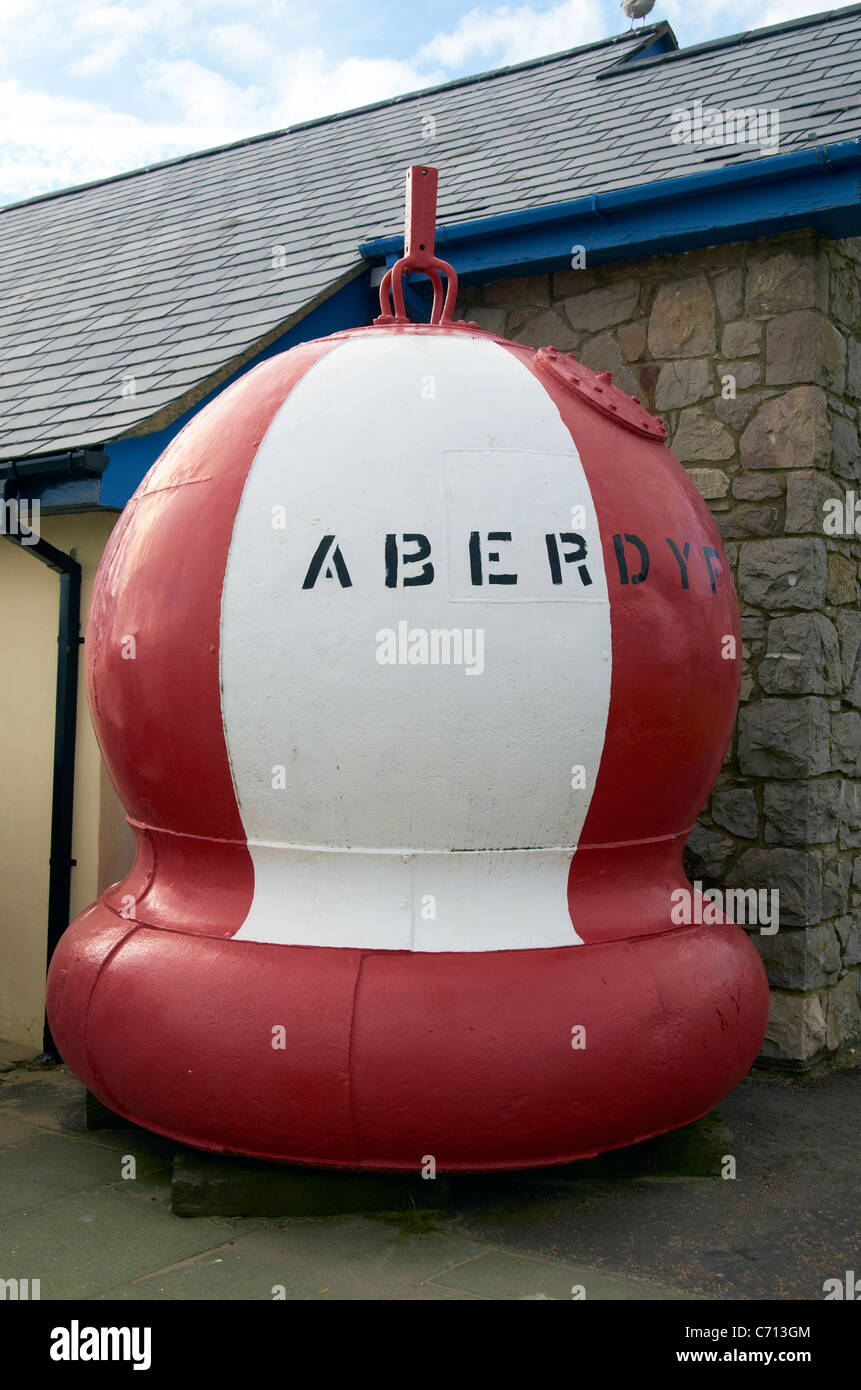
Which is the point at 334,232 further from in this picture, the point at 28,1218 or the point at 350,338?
the point at 28,1218

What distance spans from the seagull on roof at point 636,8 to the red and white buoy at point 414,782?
272 inches

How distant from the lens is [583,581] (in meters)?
3.53

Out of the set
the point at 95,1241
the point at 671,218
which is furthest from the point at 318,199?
the point at 95,1241

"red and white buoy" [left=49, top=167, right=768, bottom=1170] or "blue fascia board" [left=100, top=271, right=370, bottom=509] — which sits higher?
"blue fascia board" [left=100, top=271, right=370, bottom=509]

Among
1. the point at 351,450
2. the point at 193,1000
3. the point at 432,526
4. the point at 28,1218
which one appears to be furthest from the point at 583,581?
the point at 28,1218

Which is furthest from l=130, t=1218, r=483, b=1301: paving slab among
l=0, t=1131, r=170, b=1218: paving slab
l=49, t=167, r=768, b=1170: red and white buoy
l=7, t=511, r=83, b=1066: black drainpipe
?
l=7, t=511, r=83, b=1066: black drainpipe

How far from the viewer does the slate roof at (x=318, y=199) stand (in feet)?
17.8

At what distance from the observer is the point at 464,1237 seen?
3.39 metres

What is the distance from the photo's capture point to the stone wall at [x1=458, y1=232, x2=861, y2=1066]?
16.4 ft

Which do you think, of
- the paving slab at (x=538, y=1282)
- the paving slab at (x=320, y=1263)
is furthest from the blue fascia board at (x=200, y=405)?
the paving slab at (x=538, y=1282)

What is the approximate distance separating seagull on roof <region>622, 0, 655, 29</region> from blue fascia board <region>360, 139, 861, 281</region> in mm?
4834

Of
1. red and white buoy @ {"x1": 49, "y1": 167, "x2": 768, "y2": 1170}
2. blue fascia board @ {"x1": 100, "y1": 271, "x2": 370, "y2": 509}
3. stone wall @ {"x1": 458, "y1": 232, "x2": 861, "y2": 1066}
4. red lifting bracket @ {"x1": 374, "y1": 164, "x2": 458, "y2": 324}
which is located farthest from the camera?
stone wall @ {"x1": 458, "y1": 232, "x2": 861, "y2": 1066}

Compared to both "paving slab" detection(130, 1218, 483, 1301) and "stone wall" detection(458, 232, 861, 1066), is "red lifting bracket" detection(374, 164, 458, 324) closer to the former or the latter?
"stone wall" detection(458, 232, 861, 1066)

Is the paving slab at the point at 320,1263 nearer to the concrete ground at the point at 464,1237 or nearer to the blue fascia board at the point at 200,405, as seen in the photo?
the concrete ground at the point at 464,1237
